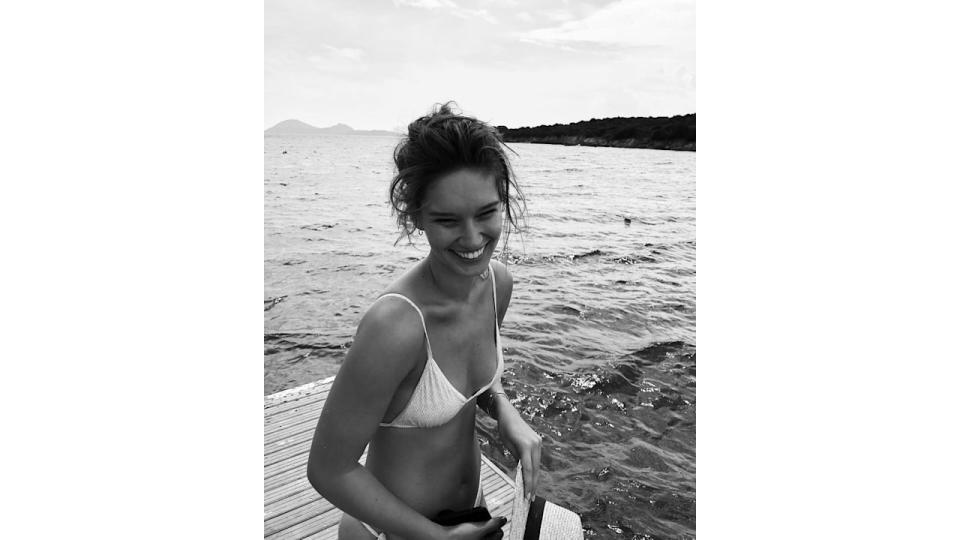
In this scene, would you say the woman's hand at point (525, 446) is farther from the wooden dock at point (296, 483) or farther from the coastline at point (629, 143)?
the coastline at point (629, 143)

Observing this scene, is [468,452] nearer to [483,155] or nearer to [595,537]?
[483,155]

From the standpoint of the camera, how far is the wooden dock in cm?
321

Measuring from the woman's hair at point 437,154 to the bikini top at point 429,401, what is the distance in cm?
33

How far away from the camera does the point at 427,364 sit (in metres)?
1.64

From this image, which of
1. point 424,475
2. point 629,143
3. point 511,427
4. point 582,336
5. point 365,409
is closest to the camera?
point 365,409

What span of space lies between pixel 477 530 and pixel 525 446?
1.06ft

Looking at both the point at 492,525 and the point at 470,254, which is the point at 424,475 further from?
the point at 470,254

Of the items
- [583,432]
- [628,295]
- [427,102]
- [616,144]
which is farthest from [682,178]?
[616,144]

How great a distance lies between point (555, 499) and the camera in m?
4.71

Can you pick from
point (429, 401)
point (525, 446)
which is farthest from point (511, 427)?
point (429, 401)

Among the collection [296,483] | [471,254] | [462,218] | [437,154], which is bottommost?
[296,483]

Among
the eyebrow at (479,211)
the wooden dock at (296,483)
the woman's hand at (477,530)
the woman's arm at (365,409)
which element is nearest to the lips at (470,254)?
the eyebrow at (479,211)

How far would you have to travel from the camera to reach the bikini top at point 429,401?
1.65m

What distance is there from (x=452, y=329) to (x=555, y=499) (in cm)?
351
